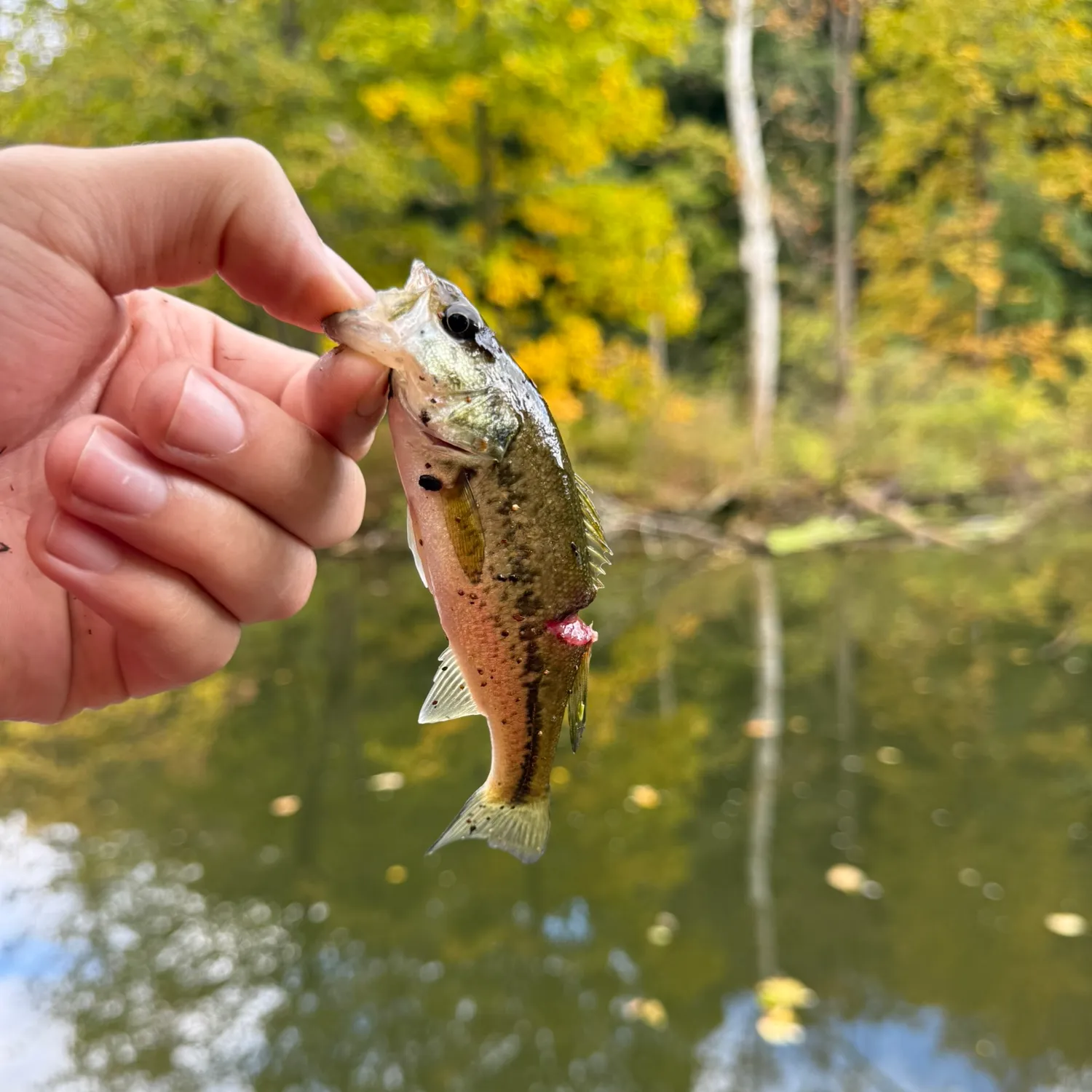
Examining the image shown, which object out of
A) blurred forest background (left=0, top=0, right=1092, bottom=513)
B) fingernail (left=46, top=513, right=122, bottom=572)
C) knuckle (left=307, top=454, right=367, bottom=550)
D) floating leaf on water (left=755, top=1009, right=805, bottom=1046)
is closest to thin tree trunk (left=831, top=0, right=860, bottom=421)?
blurred forest background (left=0, top=0, right=1092, bottom=513)

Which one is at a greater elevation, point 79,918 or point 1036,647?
point 79,918

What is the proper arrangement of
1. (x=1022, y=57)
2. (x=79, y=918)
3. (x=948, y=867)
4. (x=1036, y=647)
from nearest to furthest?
(x=79, y=918) → (x=948, y=867) → (x=1022, y=57) → (x=1036, y=647)

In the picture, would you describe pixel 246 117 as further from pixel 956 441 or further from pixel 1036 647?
pixel 956 441

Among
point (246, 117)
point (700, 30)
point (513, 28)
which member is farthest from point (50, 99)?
point (700, 30)

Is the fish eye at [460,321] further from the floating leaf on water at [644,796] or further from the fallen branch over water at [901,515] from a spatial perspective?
the fallen branch over water at [901,515]

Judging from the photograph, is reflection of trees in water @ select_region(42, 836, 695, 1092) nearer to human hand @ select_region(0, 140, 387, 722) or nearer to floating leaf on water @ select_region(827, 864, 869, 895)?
floating leaf on water @ select_region(827, 864, 869, 895)
